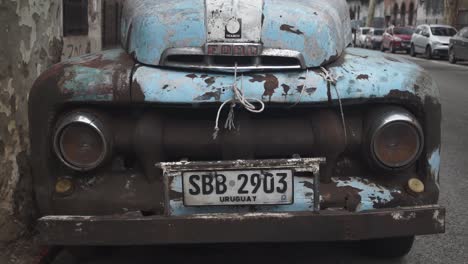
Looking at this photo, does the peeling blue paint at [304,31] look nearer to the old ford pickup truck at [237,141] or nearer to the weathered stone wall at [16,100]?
the old ford pickup truck at [237,141]

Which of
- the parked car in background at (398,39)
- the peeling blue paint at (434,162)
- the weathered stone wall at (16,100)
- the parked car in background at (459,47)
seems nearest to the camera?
the peeling blue paint at (434,162)

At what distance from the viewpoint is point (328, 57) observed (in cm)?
345

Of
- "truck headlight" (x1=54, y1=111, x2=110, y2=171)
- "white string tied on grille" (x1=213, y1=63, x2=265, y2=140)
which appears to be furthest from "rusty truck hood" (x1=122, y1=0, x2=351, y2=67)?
"truck headlight" (x1=54, y1=111, x2=110, y2=171)

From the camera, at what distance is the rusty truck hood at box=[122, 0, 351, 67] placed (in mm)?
3432

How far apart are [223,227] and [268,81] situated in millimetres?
783

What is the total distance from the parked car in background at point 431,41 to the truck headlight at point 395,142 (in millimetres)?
25175

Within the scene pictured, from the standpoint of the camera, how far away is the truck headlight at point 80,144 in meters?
3.12

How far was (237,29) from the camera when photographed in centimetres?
346

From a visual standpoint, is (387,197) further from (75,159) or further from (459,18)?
(459,18)

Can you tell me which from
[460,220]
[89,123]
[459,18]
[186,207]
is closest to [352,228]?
[186,207]

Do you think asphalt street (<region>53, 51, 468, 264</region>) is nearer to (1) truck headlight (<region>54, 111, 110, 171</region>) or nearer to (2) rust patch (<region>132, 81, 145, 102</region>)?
(1) truck headlight (<region>54, 111, 110, 171</region>)

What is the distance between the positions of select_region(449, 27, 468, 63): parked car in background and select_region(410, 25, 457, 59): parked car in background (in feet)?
7.39

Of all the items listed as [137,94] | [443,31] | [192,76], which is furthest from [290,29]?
[443,31]

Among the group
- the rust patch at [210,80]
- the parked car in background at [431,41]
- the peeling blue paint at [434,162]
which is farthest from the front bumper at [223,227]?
the parked car in background at [431,41]
